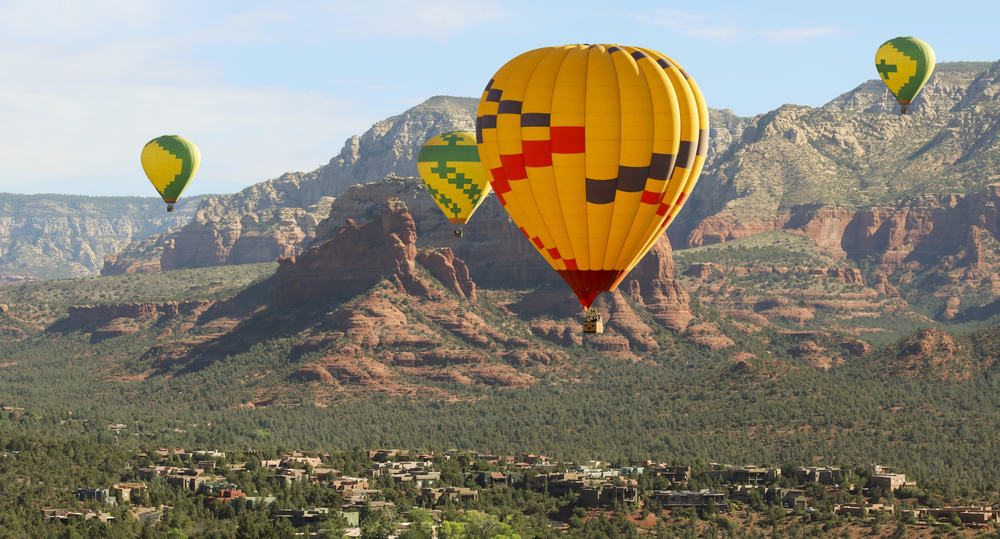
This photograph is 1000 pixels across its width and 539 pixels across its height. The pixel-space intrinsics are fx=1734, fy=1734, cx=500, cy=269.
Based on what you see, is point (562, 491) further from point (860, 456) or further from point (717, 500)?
point (860, 456)

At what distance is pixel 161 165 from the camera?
6747 inches

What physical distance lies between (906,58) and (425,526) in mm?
71510

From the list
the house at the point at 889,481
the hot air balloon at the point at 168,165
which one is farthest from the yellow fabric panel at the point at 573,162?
the hot air balloon at the point at 168,165

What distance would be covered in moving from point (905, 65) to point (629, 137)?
8966cm

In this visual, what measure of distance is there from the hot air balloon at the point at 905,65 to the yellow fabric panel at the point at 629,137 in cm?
8507

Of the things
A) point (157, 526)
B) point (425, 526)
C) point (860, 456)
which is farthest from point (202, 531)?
point (860, 456)

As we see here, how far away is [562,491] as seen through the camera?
6191 inches

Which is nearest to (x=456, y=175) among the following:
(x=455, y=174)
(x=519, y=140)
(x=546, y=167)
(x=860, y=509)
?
(x=455, y=174)

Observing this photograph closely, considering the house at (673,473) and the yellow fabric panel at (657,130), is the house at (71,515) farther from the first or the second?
the yellow fabric panel at (657,130)

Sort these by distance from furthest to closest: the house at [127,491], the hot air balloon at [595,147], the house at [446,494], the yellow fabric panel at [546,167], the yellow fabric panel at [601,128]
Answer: the house at [446,494] < the house at [127,491] < the yellow fabric panel at [546,167] < the hot air balloon at [595,147] < the yellow fabric panel at [601,128]

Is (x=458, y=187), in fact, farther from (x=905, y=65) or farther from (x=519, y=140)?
(x=519, y=140)

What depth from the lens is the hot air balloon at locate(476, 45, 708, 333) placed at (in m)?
91.1

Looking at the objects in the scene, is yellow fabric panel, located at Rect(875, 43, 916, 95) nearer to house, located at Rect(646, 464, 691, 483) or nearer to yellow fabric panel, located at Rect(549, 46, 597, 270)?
house, located at Rect(646, 464, 691, 483)

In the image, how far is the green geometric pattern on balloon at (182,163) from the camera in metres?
172
